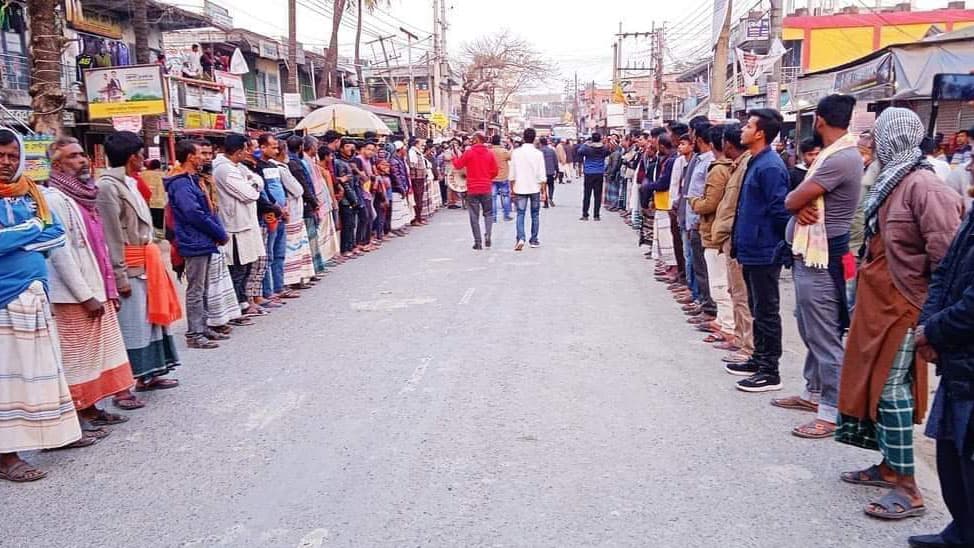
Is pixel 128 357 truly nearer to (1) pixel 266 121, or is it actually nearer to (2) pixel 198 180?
(2) pixel 198 180

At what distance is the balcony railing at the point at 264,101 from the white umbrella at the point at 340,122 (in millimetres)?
15784

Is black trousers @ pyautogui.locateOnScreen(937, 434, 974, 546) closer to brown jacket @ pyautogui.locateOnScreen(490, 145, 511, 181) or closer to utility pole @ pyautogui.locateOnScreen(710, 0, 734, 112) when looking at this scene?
brown jacket @ pyautogui.locateOnScreen(490, 145, 511, 181)

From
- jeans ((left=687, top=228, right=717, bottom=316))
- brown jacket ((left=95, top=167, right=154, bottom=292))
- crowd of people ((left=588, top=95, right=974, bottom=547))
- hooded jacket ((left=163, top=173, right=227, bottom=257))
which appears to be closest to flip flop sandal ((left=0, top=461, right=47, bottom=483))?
brown jacket ((left=95, top=167, right=154, bottom=292))

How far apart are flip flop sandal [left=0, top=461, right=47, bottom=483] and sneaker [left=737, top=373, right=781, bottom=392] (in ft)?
14.6

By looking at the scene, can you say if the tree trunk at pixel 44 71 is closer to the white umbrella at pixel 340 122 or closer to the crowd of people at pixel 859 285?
the white umbrella at pixel 340 122

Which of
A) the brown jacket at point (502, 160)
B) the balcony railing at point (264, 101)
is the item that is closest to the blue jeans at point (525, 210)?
the brown jacket at point (502, 160)

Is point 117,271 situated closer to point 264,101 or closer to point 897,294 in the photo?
point 897,294

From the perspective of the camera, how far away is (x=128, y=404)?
550 cm

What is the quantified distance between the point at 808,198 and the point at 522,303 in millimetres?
4330

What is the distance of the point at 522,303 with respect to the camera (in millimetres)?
8641

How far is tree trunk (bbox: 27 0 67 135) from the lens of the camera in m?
9.95

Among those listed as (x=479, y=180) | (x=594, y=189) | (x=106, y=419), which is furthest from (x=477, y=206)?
(x=106, y=419)


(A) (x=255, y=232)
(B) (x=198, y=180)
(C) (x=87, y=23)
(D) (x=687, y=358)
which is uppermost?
(C) (x=87, y=23)

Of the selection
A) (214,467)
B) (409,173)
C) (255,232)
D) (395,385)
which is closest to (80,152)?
(214,467)
